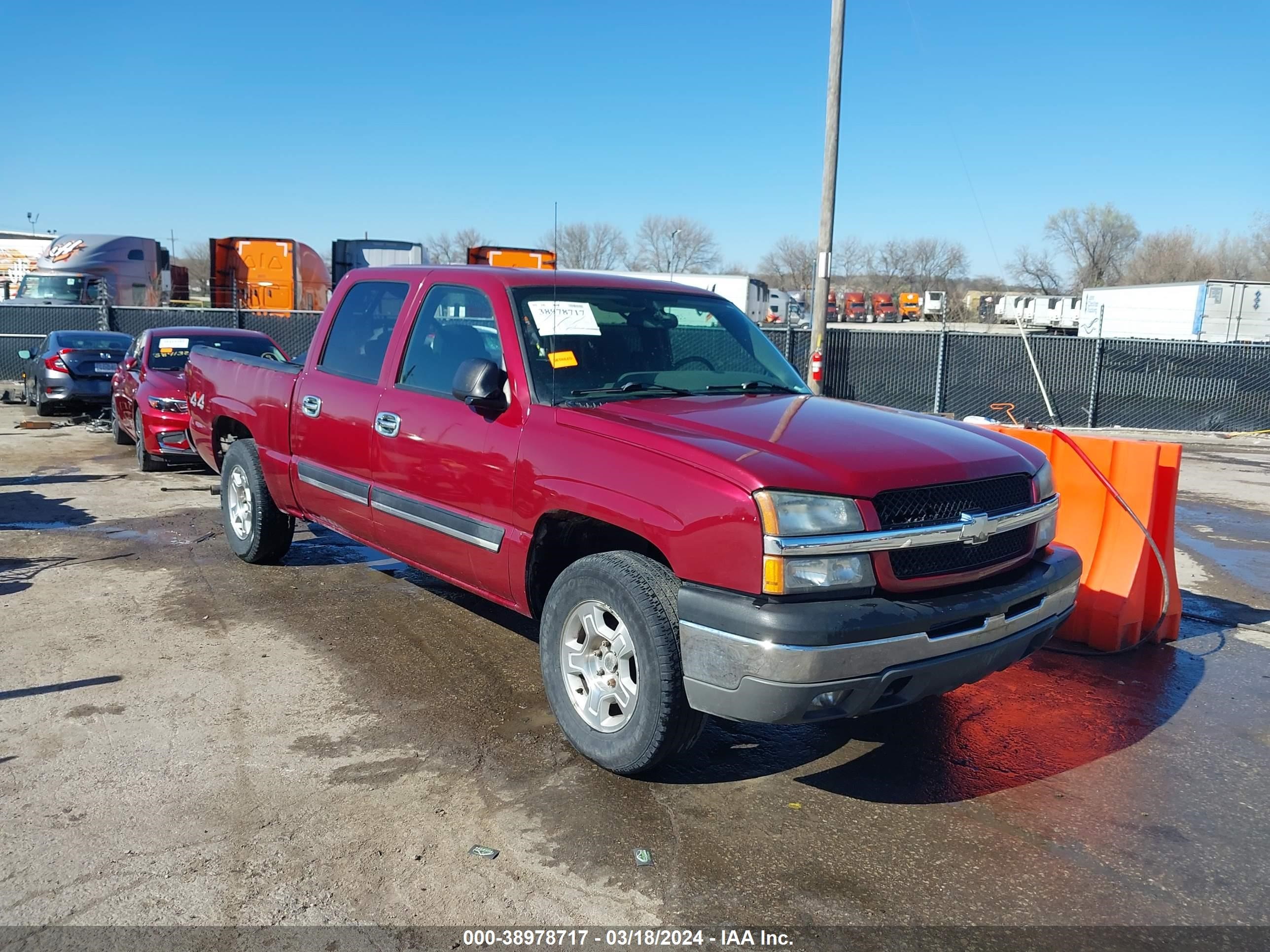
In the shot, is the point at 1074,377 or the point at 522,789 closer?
the point at 522,789

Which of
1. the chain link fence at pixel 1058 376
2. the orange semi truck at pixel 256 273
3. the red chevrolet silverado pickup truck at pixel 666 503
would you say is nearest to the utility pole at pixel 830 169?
the chain link fence at pixel 1058 376

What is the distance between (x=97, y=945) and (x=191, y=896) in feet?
0.95

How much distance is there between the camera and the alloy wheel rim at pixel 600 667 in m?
3.72

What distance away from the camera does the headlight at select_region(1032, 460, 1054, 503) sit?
13.3 feet

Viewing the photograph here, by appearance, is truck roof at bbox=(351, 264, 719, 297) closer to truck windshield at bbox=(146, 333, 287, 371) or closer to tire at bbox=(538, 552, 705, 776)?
tire at bbox=(538, 552, 705, 776)

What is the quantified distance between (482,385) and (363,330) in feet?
5.49

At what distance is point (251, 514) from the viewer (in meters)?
6.60

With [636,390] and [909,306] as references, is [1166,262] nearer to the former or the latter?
[909,306]

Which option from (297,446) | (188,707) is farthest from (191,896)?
(297,446)

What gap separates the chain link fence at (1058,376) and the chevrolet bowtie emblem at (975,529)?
569 inches

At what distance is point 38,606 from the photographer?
230 inches

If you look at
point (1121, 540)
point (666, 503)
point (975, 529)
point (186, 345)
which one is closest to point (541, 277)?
point (666, 503)

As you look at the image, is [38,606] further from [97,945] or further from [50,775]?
[97,945]

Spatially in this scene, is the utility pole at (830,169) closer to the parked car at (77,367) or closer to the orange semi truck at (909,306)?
the parked car at (77,367)
